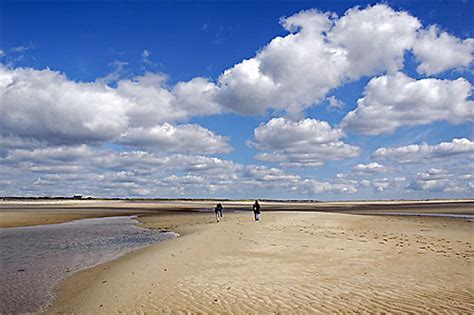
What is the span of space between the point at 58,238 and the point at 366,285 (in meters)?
26.5

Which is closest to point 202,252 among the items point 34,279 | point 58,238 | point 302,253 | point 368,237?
point 302,253

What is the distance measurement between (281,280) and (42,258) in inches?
582

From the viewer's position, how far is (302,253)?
21078mm

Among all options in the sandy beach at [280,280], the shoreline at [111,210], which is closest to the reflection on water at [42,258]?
the sandy beach at [280,280]

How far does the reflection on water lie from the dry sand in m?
1.03

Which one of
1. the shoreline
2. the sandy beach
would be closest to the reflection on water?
the sandy beach

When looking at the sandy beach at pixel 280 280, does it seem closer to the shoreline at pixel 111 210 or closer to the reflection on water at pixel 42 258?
the reflection on water at pixel 42 258

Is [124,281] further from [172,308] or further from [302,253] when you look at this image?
[302,253]

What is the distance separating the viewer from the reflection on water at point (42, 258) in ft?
48.6

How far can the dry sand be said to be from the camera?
1222cm

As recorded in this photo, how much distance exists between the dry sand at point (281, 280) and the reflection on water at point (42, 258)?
3.40 feet

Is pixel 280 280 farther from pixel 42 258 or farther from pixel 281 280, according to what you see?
pixel 42 258

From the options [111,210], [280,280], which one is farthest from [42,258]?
[111,210]

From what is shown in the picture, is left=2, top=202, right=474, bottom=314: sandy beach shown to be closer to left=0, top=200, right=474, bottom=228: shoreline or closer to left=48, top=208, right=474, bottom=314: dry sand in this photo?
left=48, top=208, right=474, bottom=314: dry sand
